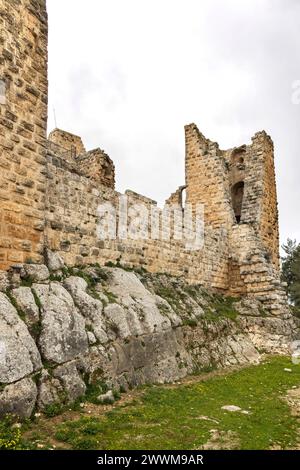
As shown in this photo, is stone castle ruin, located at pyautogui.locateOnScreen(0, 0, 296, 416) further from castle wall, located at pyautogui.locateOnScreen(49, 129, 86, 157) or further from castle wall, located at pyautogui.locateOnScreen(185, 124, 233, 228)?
castle wall, located at pyautogui.locateOnScreen(49, 129, 86, 157)

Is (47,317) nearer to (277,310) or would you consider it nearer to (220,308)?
(220,308)

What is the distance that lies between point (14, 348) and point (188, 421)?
10.0 ft

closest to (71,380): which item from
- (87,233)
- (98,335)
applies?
(98,335)

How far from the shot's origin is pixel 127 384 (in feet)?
27.6

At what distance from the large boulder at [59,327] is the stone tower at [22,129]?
95 centimetres

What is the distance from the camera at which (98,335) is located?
8.44 metres

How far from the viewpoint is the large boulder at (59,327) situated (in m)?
7.18

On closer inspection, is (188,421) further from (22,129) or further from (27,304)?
(22,129)

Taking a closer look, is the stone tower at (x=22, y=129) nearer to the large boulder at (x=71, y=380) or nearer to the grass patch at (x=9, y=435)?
the large boulder at (x=71, y=380)

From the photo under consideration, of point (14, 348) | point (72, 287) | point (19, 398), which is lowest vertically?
point (19, 398)

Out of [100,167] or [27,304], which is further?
[100,167]

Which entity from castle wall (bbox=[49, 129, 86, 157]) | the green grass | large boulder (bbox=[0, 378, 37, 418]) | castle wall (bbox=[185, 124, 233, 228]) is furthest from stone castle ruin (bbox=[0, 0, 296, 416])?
castle wall (bbox=[49, 129, 86, 157])

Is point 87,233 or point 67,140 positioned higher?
point 67,140
